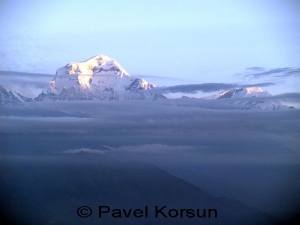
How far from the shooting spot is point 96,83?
20.3 feet

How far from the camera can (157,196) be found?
243 inches

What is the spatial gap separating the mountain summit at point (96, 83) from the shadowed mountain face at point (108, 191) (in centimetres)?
54

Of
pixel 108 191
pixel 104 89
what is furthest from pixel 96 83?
pixel 108 191

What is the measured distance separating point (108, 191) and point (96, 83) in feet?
3.09

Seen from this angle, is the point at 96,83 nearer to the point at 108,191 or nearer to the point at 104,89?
the point at 104,89

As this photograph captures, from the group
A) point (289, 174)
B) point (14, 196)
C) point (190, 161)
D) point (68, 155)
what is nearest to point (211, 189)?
point (190, 161)

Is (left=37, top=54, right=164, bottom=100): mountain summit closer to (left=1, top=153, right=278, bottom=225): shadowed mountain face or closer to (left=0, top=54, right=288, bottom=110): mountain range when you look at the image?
(left=0, top=54, right=288, bottom=110): mountain range

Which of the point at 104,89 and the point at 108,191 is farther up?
the point at 104,89

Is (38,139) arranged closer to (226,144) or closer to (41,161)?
(41,161)

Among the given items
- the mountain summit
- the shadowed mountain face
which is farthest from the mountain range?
the shadowed mountain face

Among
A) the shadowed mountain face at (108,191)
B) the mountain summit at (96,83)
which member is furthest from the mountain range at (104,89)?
the shadowed mountain face at (108,191)

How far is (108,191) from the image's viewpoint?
20.2ft

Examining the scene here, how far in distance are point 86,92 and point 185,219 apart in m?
1.40

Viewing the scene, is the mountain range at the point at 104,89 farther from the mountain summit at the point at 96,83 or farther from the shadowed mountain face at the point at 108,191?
the shadowed mountain face at the point at 108,191
